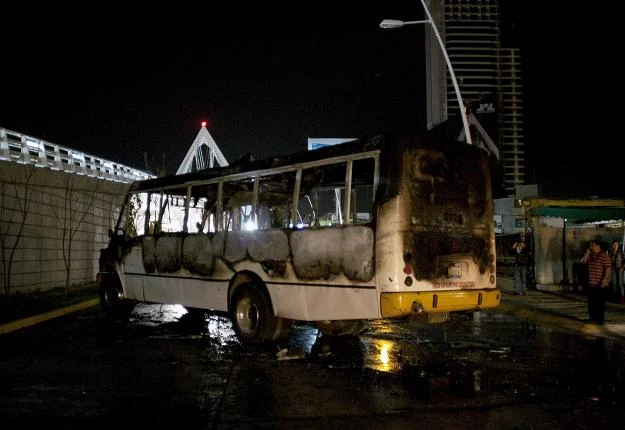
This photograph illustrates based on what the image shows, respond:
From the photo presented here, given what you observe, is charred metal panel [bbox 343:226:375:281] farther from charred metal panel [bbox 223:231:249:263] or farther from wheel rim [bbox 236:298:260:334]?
wheel rim [bbox 236:298:260:334]

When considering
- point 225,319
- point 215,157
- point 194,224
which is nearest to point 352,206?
point 194,224

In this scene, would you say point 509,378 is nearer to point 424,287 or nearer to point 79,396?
point 424,287

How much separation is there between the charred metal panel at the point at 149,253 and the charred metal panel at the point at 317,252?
3769 mm

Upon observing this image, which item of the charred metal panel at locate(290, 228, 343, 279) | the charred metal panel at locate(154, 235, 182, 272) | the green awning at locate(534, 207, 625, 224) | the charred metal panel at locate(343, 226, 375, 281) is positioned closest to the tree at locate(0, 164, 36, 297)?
the charred metal panel at locate(154, 235, 182, 272)

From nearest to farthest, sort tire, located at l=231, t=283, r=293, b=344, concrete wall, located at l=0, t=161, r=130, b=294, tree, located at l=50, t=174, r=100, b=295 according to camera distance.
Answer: tire, located at l=231, t=283, r=293, b=344 < concrete wall, located at l=0, t=161, r=130, b=294 < tree, located at l=50, t=174, r=100, b=295

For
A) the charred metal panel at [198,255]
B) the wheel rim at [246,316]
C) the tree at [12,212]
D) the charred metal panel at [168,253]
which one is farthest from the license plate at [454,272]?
the tree at [12,212]

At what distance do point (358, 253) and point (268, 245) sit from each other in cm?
172

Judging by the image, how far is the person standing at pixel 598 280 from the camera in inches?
405

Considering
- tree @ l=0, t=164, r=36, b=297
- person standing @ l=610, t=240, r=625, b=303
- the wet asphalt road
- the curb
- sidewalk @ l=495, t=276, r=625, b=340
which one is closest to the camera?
the wet asphalt road

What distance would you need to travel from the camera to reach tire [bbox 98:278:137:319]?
11.5 m

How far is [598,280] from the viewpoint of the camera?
10289mm

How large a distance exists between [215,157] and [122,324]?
6934 cm

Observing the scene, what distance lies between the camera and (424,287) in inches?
271

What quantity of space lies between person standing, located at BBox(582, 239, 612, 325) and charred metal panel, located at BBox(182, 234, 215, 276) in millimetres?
7004
